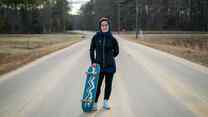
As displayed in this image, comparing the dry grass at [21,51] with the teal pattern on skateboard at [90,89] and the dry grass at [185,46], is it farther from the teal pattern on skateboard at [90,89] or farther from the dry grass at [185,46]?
the dry grass at [185,46]

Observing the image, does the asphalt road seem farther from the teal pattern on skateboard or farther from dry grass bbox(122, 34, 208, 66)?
dry grass bbox(122, 34, 208, 66)

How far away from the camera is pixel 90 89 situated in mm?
5879

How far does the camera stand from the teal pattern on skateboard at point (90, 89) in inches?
230

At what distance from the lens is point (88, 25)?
115 m

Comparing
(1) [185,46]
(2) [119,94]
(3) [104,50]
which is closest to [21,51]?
(2) [119,94]

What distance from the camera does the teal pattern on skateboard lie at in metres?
5.84

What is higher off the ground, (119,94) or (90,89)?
(90,89)

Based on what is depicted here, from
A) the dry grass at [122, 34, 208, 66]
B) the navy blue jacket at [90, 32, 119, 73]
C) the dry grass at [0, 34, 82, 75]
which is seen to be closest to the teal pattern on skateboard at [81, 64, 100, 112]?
the navy blue jacket at [90, 32, 119, 73]

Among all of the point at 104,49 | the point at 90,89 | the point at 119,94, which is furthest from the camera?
the point at 119,94

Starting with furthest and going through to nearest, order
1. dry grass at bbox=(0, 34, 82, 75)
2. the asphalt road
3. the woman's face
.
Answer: dry grass at bbox=(0, 34, 82, 75)
the woman's face
the asphalt road

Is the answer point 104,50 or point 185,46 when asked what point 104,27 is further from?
point 185,46

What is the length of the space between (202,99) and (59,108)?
2984 millimetres

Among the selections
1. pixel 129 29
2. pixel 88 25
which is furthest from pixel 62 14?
pixel 88 25

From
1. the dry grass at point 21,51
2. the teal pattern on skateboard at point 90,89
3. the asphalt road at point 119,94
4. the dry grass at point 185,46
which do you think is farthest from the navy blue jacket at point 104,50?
the dry grass at point 185,46
